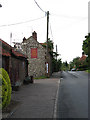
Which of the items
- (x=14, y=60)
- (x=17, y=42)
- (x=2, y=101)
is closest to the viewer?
(x=2, y=101)

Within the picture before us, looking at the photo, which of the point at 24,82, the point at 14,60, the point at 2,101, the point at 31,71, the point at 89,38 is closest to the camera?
the point at 2,101

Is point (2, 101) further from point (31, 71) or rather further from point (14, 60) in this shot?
point (31, 71)

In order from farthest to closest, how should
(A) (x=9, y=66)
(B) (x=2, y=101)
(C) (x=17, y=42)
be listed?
1. (C) (x=17, y=42)
2. (A) (x=9, y=66)
3. (B) (x=2, y=101)

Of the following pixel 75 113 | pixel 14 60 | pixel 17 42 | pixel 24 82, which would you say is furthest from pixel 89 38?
pixel 75 113

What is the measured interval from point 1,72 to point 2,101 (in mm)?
1225

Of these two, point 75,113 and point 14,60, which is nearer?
point 75,113

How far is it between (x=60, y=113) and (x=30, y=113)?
1265 mm

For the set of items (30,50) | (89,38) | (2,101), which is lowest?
(2,101)

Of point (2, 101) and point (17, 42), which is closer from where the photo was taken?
point (2, 101)

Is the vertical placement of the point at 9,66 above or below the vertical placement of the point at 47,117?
above

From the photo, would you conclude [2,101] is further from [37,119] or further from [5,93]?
[37,119]

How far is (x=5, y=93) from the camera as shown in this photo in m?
7.25

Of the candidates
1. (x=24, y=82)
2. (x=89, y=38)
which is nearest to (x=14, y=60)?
(x=24, y=82)

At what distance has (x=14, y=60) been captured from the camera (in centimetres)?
1631
